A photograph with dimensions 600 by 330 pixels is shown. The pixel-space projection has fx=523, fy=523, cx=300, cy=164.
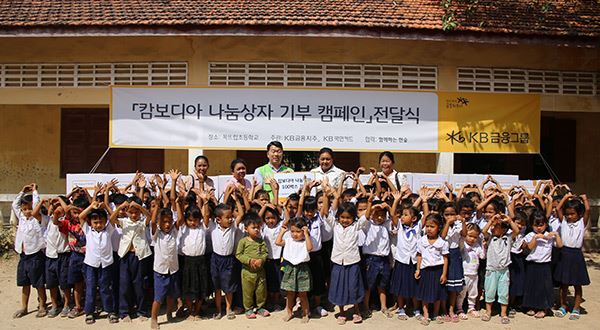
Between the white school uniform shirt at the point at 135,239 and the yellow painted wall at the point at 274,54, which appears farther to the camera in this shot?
the yellow painted wall at the point at 274,54

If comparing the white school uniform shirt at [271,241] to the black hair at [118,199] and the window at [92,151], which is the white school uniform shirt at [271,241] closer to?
the black hair at [118,199]

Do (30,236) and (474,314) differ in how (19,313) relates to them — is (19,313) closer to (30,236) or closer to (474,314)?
(30,236)

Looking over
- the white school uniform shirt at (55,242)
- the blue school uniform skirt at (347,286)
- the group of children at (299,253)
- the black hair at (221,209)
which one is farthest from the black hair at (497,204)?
the white school uniform shirt at (55,242)

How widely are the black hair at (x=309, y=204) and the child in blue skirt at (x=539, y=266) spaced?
214 cm

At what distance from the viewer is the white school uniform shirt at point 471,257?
507cm

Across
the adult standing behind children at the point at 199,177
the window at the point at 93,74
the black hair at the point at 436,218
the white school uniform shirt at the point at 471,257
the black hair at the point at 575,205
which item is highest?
the window at the point at 93,74

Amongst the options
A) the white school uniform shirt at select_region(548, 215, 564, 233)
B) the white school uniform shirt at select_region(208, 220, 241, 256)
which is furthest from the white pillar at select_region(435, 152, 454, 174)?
the white school uniform shirt at select_region(208, 220, 241, 256)

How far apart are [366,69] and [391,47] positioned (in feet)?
1.74

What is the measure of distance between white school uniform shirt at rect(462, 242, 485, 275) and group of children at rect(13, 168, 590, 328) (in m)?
0.01

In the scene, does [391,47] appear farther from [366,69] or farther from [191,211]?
[191,211]

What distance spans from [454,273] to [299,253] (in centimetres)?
149

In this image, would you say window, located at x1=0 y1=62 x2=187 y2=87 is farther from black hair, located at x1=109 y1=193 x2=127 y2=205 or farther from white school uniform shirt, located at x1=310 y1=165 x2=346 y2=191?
white school uniform shirt, located at x1=310 y1=165 x2=346 y2=191

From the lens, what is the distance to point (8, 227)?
7898mm

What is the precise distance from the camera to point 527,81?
26.7 feet
